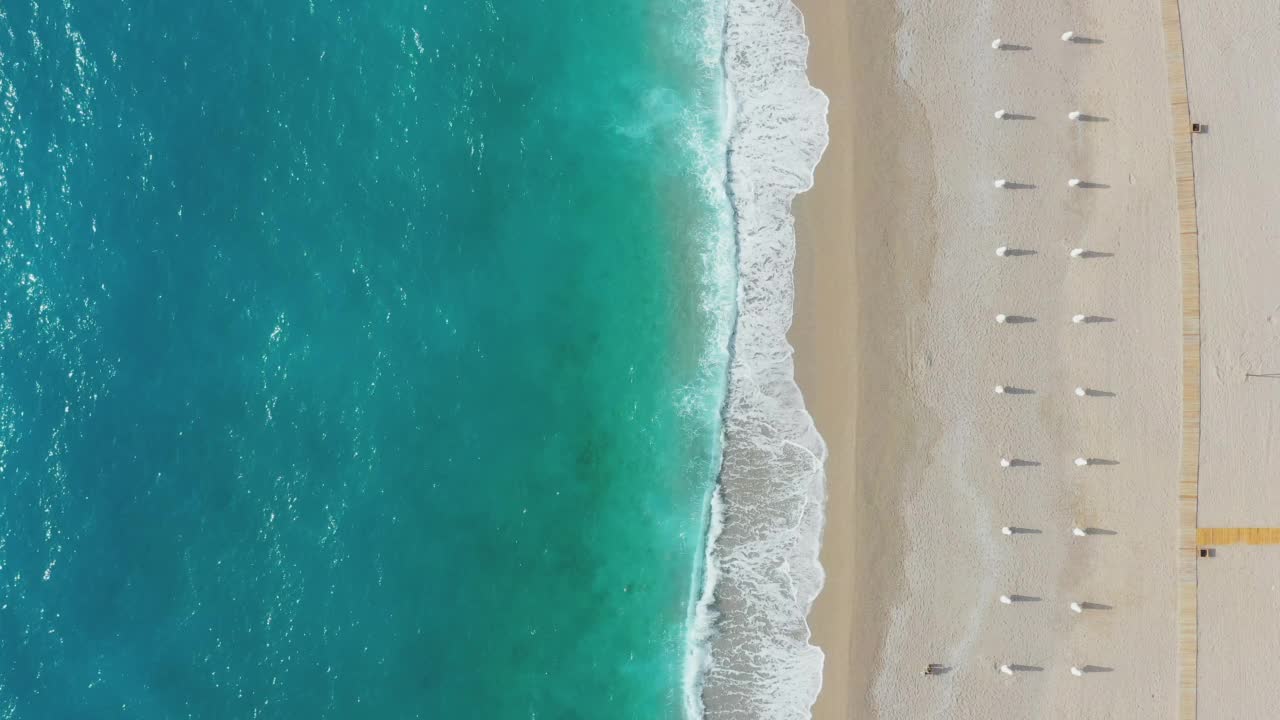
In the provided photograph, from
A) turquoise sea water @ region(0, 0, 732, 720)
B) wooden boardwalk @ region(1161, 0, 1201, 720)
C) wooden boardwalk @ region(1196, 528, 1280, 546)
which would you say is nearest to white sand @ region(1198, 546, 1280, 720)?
wooden boardwalk @ region(1196, 528, 1280, 546)

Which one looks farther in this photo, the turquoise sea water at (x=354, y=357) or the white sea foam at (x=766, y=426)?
the turquoise sea water at (x=354, y=357)

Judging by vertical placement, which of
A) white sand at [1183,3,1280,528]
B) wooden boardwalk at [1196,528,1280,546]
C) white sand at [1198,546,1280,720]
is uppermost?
white sand at [1183,3,1280,528]

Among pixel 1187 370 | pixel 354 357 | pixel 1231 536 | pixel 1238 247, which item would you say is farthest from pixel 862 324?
pixel 354 357

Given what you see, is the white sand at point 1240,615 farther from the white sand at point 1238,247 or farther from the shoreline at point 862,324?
the shoreline at point 862,324

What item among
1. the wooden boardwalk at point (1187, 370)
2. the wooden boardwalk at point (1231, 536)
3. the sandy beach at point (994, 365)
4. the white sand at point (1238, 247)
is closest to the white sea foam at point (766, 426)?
the sandy beach at point (994, 365)

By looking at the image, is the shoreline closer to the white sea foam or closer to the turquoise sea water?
the white sea foam

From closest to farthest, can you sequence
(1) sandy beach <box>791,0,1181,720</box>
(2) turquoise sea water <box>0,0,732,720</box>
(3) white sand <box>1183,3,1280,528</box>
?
(1) sandy beach <box>791,0,1181,720</box>, (3) white sand <box>1183,3,1280,528</box>, (2) turquoise sea water <box>0,0,732,720</box>
